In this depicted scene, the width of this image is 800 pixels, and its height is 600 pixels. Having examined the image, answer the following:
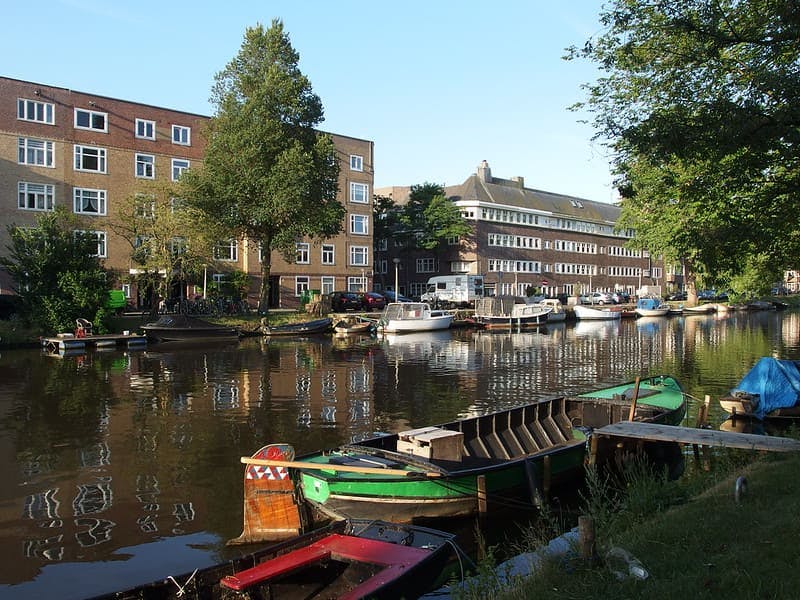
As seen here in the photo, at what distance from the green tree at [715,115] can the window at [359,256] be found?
43.7 meters

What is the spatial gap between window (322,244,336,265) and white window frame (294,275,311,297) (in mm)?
2559

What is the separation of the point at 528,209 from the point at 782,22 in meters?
72.7

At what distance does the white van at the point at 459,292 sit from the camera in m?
62.3

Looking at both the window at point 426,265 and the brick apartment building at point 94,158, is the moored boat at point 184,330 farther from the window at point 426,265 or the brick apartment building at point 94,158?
the window at point 426,265

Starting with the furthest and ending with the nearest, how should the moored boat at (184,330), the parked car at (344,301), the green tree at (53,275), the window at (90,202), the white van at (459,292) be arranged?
the white van at (459,292)
the parked car at (344,301)
the window at (90,202)
the moored boat at (184,330)
the green tree at (53,275)

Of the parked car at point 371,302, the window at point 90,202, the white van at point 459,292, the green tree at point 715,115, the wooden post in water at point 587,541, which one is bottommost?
the wooden post in water at point 587,541

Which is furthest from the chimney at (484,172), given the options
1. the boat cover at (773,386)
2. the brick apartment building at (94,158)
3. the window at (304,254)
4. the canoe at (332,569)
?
the canoe at (332,569)

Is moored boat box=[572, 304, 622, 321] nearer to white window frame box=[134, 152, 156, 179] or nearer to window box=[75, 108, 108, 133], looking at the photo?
white window frame box=[134, 152, 156, 179]

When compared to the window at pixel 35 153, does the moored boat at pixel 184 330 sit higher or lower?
lower

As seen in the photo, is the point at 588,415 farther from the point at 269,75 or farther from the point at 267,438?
the point at 269,75

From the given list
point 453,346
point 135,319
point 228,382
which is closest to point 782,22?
point 228,382

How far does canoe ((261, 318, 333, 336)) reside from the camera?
43.7 meters

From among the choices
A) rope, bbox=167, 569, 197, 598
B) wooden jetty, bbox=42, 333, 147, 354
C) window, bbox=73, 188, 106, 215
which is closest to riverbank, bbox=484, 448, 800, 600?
rope, bbox=167, 569, 197, 598

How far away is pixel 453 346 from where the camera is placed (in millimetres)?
39375
